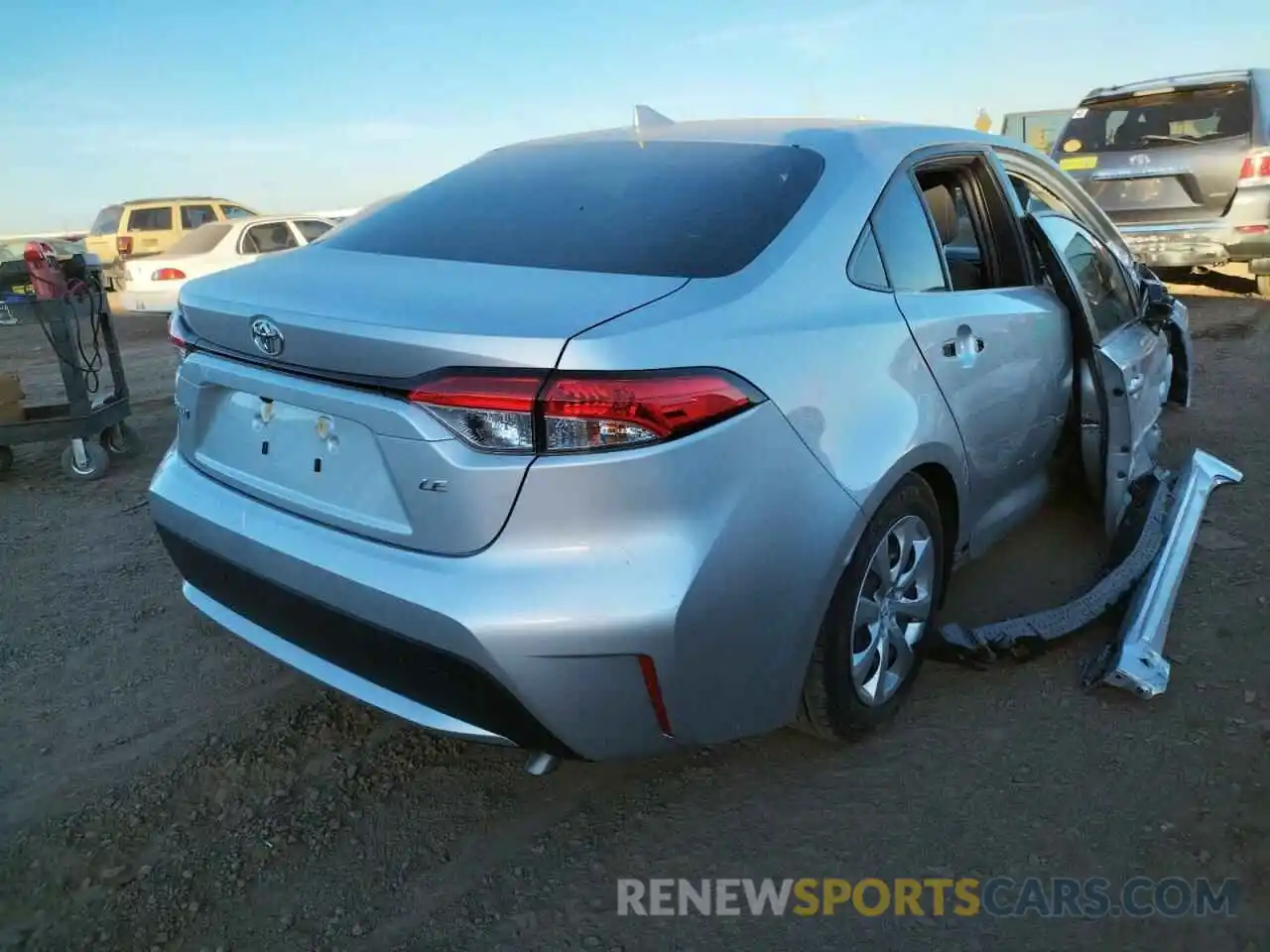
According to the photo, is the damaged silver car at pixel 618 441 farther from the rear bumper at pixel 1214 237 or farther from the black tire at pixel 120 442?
the rear bumper at pixel 1214 237

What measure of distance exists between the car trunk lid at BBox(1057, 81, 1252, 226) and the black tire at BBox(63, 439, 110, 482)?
792 cm

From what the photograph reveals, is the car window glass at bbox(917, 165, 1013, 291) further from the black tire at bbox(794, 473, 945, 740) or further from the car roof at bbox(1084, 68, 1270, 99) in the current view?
the car roof at bbox(1084, 68, 1270, 99)

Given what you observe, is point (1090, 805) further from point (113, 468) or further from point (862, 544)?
point (113, 468)

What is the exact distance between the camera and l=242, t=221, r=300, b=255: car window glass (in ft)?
42.3

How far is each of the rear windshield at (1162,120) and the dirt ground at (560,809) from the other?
645 cm

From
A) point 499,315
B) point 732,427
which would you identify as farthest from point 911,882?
point 499,315

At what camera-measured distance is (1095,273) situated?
3.78 m

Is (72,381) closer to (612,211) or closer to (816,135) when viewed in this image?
(612,211)

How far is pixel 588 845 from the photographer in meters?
2.31

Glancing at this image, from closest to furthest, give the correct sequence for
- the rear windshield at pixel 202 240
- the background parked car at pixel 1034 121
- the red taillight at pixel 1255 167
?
the red taillight at pixel 1255 167 → the rear windshield at pixel 202 240 → the background parked car at pixel 1034 121

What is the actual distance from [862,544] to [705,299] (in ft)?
2.36

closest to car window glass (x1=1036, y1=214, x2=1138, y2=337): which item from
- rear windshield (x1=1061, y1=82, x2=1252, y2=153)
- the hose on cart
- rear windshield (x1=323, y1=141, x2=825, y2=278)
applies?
rear windshield (x1=323, y1=141, x2=825, y2=278)

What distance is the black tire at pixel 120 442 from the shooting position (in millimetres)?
5773

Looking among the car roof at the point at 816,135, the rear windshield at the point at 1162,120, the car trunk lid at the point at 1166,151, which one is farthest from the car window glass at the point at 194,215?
the car roof at the point at 816,135
